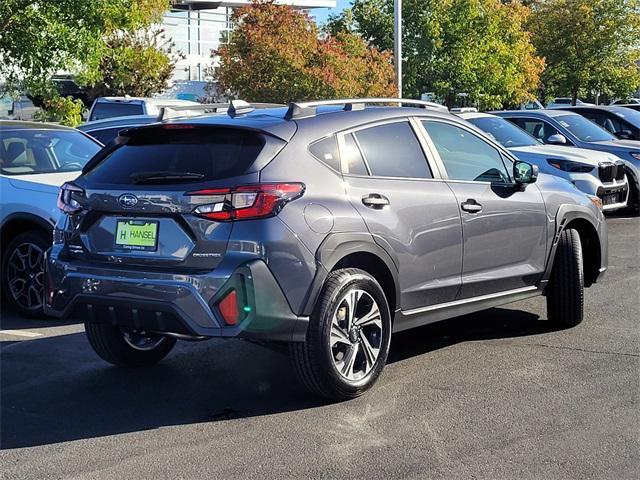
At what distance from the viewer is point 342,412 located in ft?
16.7

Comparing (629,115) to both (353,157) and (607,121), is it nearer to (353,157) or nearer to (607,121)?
(607,121)

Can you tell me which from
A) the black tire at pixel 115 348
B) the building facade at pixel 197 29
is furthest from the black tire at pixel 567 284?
the building facade at pixel 197 29

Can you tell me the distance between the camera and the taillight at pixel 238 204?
15.8 ft

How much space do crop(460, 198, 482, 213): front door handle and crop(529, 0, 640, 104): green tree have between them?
84.2ft

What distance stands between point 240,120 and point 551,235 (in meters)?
2.80

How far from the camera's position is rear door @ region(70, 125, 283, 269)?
4.85 m

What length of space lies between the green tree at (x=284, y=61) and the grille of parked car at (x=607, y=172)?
283 inches

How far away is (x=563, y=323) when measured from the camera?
700 cm

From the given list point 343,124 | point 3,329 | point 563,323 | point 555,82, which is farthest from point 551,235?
point 555,82

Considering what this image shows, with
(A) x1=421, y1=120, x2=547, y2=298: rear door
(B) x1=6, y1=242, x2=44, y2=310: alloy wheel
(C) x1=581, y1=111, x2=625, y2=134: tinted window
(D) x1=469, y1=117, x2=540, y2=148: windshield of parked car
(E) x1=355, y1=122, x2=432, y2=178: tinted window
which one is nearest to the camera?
(E) x1=355, y1=122, x2=432, y2=178: tinted window

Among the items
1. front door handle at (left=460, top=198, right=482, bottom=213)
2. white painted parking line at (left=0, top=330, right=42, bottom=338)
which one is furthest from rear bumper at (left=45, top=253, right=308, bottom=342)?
white painted parking line at (left=0, top=330, right=42, bottom=338)

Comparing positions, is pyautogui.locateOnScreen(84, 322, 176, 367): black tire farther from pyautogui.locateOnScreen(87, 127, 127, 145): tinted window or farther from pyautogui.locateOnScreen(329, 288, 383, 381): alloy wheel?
pyautogui.locateOnScreen(87, 127, 127, 145): tinted window

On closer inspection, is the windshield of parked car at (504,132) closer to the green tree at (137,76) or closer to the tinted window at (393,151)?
the tinted window at (393,151)

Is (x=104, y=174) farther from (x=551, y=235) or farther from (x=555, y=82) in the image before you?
(x=555, y=82)
